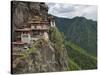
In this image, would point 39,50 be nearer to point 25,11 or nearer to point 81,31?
point 25,11

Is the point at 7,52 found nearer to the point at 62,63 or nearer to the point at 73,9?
the point at 62,63

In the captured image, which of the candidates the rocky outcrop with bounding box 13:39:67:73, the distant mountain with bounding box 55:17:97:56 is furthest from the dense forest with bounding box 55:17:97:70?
the rocky outcrop with bounding box 13:39:67:73

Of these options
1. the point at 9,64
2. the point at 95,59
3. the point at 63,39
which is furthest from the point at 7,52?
the point at 95,59

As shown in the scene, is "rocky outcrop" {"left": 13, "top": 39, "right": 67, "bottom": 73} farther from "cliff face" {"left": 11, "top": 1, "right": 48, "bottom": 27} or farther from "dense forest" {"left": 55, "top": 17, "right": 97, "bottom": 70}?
"cliff face" {"left": 11, "top": 1, "right": 48, "bottom": 27}

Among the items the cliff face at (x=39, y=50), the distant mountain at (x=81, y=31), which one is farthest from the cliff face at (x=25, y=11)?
Answer: the distant mountain at (x=81, y=31)

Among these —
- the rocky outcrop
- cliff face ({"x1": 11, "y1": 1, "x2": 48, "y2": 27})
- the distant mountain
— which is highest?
cliff face ({"x1": 11, "y1": 1, "x2": 48, "y2": 27})

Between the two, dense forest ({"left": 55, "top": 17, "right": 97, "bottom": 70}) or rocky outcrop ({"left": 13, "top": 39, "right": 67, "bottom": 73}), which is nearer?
rocky outcrop ({"left": 13, "top": 39, "right": 67, "bottom": 73})
